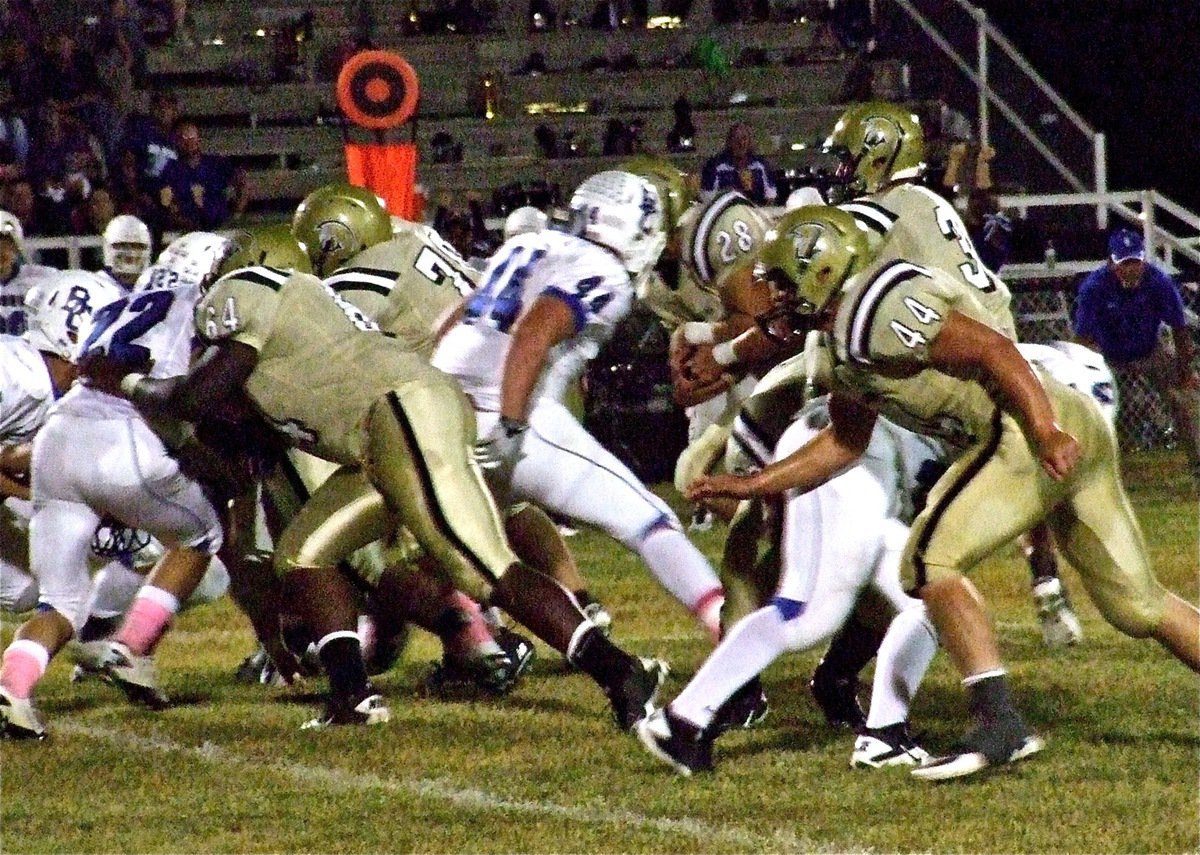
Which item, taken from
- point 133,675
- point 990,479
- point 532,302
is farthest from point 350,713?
point 990,479

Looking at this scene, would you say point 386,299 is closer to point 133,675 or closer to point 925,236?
point 133,675

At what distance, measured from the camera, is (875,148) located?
655cm

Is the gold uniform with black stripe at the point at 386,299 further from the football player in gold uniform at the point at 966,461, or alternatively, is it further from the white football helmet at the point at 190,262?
the football player in gold uniform at the point at 966,461

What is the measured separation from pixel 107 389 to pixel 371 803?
206 centimetres

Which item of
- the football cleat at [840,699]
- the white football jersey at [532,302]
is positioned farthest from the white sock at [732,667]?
the white football jersey at [532,302]

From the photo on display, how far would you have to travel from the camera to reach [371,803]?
517 centimetres

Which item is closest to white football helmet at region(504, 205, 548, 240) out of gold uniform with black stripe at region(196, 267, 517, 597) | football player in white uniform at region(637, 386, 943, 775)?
gold uniform with black stripe at region(196, 267, 517, 597)

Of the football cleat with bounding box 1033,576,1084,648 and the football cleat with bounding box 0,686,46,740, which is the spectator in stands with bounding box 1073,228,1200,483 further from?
the football cleat with bounding box 0,686,46,740

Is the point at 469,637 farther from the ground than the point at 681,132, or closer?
closer

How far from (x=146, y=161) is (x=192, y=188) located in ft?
1.25

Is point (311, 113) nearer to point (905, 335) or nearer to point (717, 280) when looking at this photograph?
point (717, 280)

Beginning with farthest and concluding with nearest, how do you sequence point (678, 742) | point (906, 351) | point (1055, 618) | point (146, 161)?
point (146, 161), point (1055, 618), point (678, 742), point (906, 351)

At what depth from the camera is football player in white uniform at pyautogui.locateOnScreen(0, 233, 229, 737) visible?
6.59 meters

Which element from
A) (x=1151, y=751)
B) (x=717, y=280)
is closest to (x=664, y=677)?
(x=717, y=280)
